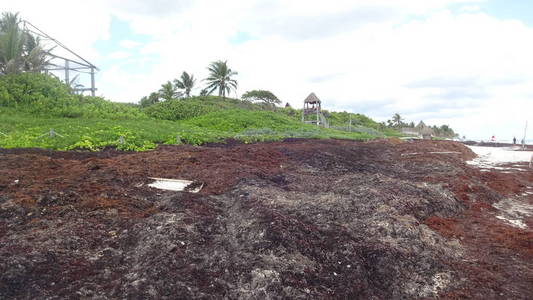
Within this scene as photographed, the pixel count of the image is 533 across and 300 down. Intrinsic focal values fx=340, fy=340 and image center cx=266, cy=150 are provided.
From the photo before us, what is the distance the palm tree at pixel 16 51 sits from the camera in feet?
67.6

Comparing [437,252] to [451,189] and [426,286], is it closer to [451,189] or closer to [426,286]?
[426,286]

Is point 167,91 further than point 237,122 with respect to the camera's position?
Yes

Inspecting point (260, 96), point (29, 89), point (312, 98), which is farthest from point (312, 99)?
point (29, 89)

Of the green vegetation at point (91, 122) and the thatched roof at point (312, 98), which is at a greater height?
the thatched roof at point (312, 98)

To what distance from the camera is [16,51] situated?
2123 cm

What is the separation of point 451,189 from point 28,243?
33.7 feet

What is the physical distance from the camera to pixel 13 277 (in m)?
3.85

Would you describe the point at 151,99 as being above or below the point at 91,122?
above

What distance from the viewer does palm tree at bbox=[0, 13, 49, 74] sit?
20609 mm

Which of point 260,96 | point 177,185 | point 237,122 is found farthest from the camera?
point 260,96

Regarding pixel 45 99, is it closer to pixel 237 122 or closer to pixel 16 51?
pixel 16 51

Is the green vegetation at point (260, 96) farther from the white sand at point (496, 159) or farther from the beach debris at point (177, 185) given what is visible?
the beach debris at point (177, 185)

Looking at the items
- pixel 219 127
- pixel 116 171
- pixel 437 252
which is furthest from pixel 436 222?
pixel 219 127

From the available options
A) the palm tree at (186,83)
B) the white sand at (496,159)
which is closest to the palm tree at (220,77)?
the palm tree at (186,83)
